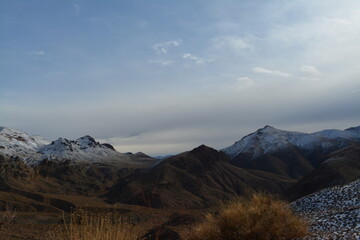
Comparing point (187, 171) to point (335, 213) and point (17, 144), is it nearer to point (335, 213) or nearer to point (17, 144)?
point (17, 144)

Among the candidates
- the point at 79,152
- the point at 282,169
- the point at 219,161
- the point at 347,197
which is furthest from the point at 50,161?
the point at 347,197

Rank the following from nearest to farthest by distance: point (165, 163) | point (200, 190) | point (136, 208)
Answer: point (136, 208) < point (200, 190) < point (165, 163)

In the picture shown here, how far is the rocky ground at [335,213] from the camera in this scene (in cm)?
841

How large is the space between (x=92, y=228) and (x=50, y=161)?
11728 centimetres

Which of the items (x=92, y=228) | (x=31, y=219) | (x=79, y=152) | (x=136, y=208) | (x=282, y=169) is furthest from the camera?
(x=79, y=152)

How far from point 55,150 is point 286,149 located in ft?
305

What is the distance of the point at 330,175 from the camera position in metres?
58.9

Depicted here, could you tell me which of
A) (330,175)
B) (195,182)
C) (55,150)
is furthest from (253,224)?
(55,150)

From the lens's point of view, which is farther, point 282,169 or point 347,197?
point 282,169

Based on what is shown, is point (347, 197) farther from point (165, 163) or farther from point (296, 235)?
point (165, 163)

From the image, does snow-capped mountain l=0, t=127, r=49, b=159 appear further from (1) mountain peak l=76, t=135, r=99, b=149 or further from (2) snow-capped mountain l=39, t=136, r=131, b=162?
(1) mountain peak l=76, t=135, r=99, b=149

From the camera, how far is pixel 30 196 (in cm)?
7250

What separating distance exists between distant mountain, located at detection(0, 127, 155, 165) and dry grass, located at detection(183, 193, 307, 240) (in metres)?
118

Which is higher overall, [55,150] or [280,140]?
[55,150]
